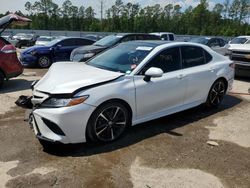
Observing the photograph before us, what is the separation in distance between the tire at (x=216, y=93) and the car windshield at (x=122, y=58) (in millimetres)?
1934

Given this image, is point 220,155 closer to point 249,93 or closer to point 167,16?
point 249,93

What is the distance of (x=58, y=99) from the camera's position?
13.6ft

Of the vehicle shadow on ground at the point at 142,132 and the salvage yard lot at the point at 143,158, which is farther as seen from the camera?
the vehicle shadow on ground at the point at 142,132

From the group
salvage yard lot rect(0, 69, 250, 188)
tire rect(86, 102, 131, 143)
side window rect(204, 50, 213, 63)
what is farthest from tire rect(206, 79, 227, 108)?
tire rect(86, 102, 131, 143)

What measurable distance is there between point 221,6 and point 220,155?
91.8 meters

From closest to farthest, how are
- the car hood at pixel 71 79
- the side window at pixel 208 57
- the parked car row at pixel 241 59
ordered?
the car hood at pixel 71 79 < the side window at pixel 208 57 < the parked car row at pixel 241 59

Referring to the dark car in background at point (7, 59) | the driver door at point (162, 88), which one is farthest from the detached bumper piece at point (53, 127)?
the dark car in background at point (7, 59)

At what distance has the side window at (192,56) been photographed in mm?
5750

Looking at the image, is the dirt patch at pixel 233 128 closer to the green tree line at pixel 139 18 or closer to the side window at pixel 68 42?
the side window at pixel 68 42

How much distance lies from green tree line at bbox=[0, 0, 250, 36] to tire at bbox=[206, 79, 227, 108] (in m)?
71.3

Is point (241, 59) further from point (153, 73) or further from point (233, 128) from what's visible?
point (153, 73)

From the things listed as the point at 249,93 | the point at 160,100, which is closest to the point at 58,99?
the point at 160,100

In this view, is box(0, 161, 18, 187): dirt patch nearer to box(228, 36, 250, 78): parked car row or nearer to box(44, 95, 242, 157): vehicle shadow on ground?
box(44, 95, 242, 157): vehicle shadow on ground

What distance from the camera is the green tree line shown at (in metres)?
A: 78.9
